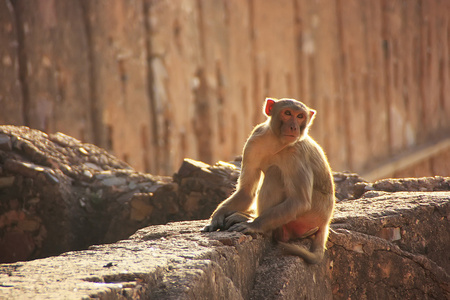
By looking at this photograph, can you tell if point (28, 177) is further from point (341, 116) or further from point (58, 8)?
point (341, 116)

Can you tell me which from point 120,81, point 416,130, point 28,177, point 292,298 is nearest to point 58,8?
point 120,81

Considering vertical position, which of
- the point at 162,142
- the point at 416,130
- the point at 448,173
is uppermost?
the point at 162,142

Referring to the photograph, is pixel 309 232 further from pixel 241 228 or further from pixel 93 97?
pixel 93 97

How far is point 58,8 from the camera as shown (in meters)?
6.39

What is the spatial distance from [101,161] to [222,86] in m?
2.79

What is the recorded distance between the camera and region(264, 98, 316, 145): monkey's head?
155 inches

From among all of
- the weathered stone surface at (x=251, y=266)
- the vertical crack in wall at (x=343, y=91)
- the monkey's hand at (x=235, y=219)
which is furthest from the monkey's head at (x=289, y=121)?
the vertical crack in wall at (x=343, y=91)

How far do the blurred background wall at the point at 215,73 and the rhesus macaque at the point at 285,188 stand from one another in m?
2.69

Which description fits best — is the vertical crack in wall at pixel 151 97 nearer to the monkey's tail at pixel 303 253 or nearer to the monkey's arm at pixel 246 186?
the monkey's arm at pixel 246 186

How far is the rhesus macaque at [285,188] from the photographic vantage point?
3832mm

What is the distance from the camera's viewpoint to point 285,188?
391 cm

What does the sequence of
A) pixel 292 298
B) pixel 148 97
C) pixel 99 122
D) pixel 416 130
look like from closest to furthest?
pixel 292 298 → pixel 99 122 → pixel 148 97 → pixel 416 130

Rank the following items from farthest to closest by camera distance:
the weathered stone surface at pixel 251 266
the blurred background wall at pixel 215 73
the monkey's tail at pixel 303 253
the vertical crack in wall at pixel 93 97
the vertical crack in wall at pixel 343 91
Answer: the vertical crack in wall at pixel 343 91 < the vertical crack in wall at pixel 93 97 < the blurred background wall at pixel 215 73 < the monkey's tail at pixel 303 253 < the weathered stone surface at pixel 251 266

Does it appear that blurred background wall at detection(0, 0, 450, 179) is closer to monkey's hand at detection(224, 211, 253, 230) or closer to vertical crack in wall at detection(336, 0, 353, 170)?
vertical crack in wall at detection(336, 0, 353, 170)
